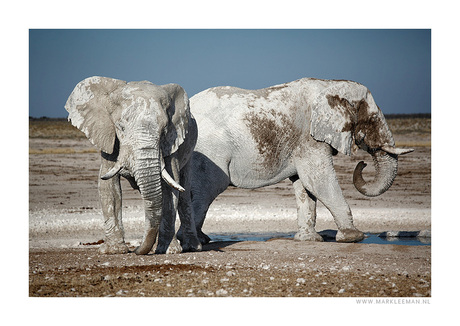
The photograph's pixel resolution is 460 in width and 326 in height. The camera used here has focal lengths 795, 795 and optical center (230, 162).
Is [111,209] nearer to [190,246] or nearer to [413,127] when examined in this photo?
[190,246]

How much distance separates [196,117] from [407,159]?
1584cm

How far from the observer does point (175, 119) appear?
9617 millimetres

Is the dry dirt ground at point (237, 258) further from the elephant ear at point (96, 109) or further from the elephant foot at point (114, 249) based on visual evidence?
the elephant ear at point (96, 109)

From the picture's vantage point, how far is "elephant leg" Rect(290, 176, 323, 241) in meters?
12.0

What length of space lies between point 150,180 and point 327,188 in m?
3.51

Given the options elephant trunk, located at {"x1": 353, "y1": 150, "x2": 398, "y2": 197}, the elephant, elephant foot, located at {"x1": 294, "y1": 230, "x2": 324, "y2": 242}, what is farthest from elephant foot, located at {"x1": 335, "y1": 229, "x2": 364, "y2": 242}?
the elephant

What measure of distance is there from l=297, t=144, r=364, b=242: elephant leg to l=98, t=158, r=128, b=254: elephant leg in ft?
9.91

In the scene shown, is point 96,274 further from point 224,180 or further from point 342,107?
point 342,107

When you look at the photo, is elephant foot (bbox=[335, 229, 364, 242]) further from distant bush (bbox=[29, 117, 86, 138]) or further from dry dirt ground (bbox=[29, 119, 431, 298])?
distant bush (bbox=[29, 117, 86, 138])

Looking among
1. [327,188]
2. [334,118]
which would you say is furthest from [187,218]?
[334,118]

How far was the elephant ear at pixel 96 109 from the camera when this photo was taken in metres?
9.45

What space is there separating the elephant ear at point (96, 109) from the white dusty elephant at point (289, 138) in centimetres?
180

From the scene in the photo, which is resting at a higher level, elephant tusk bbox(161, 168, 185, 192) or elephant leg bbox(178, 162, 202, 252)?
elephant tusk bbox(161, 168, 185, 192)

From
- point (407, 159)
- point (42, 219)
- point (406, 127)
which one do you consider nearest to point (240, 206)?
point (42, 219)
